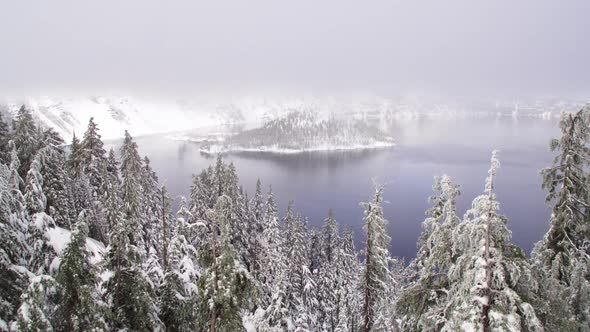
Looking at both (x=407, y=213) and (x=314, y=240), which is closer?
(x=314, y=240)

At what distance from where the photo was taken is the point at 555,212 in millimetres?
13602

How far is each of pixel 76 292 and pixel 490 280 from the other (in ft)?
39.6

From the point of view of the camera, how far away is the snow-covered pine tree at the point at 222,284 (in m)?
11.6

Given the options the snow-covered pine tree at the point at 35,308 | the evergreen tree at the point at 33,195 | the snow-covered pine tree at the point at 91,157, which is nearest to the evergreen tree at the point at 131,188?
the snow-covered pine tree at the point at 91,157

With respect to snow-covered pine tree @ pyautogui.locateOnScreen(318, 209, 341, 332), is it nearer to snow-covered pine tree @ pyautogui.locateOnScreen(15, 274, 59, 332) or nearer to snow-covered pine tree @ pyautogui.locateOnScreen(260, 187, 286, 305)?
snow-covered pine tree @ pyautogui.locateOnScreen(260, 187, 286, 305)

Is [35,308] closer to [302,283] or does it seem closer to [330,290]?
[302,283]

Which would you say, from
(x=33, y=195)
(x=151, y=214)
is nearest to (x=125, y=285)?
(x=33, y=195)

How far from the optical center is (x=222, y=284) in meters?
11.7

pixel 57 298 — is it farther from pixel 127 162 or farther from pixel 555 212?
pixel 127 162

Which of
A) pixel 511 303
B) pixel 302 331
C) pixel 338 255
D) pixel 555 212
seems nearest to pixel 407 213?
pixel 338 255

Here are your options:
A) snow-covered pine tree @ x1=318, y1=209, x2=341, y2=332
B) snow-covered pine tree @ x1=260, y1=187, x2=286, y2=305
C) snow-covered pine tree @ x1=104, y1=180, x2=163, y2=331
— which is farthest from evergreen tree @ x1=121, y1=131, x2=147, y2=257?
snow-covered pine tree @ x1=318, y1=209, x2=341, y2=332

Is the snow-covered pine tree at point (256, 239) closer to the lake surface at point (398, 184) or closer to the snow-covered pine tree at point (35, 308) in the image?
the lake surface at point (398, 184)

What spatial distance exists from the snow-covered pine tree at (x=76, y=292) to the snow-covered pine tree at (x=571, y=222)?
14993 mm

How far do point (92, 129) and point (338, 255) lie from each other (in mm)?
28537
